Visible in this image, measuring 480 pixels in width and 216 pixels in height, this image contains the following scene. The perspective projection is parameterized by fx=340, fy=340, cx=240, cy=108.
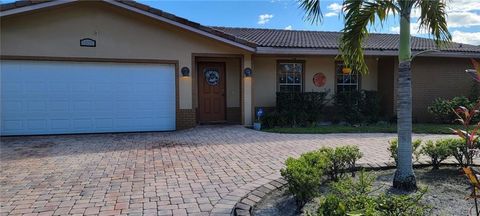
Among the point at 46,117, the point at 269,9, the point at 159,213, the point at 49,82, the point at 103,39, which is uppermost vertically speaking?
the point at 269,9

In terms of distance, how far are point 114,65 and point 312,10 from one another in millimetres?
7690

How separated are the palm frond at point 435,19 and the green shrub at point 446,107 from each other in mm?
8151

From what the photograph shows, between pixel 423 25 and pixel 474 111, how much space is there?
371cm

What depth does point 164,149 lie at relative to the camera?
790 cm

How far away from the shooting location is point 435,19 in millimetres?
5188

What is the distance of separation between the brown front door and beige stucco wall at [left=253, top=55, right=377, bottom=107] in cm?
132

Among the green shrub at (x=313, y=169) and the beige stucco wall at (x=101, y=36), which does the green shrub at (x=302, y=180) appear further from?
the beige stucco wall at (x=101, y=36)

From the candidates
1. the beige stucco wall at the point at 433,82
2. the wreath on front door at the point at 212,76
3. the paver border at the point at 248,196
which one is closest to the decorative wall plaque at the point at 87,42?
the wreath on front door at the point at 212,76

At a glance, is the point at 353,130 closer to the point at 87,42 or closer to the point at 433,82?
the point at 433,82

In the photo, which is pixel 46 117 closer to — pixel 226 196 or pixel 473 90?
pixel 226 196

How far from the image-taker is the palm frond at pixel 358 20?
4871mm

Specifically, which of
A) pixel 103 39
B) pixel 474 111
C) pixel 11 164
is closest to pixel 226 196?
pixel 474 111

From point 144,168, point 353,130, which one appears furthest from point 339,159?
point 353,130

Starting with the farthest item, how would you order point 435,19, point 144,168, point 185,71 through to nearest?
1. point 185,71
2. point 144,168
3. point 435,19
